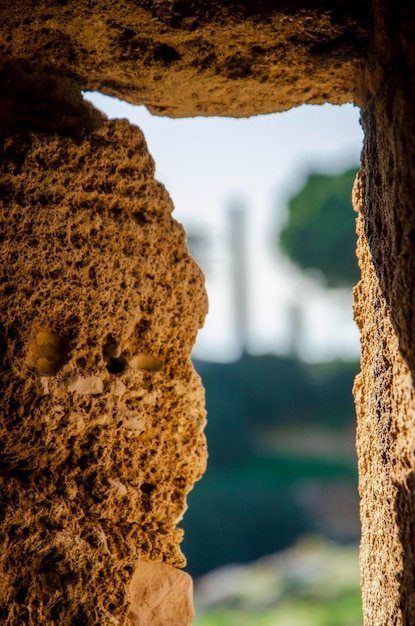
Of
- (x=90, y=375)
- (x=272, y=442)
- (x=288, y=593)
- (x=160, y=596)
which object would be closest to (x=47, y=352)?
(x=90, y=375)

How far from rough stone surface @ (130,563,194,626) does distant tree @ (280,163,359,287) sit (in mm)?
12542

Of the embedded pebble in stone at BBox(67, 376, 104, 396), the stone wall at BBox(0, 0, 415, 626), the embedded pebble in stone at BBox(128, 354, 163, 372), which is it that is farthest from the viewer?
the embedded pebble in stone at BBox(128, 354, 163, 372)

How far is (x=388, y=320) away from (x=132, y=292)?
519 millimetres

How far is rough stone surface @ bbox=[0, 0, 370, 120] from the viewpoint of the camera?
140 centimetres

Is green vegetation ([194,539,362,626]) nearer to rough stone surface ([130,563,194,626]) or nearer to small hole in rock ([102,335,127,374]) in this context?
rough stone surface ([130,563,194,626])

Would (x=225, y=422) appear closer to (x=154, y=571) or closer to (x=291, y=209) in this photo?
(x=291, y=209)

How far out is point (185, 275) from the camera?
1.70 m

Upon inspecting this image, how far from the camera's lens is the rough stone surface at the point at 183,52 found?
140cm

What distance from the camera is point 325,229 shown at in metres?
14.8

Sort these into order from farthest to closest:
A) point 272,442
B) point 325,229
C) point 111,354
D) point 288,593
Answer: point 325,229
point 272,442
point 288,593
point 111,354

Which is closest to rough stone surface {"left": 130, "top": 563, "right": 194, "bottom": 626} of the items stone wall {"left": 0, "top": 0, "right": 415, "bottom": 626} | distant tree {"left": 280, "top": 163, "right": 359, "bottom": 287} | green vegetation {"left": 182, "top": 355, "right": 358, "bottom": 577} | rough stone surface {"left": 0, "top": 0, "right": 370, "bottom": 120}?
stone wall {"left": 0, "top": 0, "right": 415, "bottom": 626}

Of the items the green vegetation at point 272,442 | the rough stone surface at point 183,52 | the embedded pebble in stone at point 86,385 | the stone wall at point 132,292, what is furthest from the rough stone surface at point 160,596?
the green vegetation at point 272,442

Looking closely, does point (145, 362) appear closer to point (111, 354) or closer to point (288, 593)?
point (111, 354)

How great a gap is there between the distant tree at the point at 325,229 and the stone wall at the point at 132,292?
12443mm
